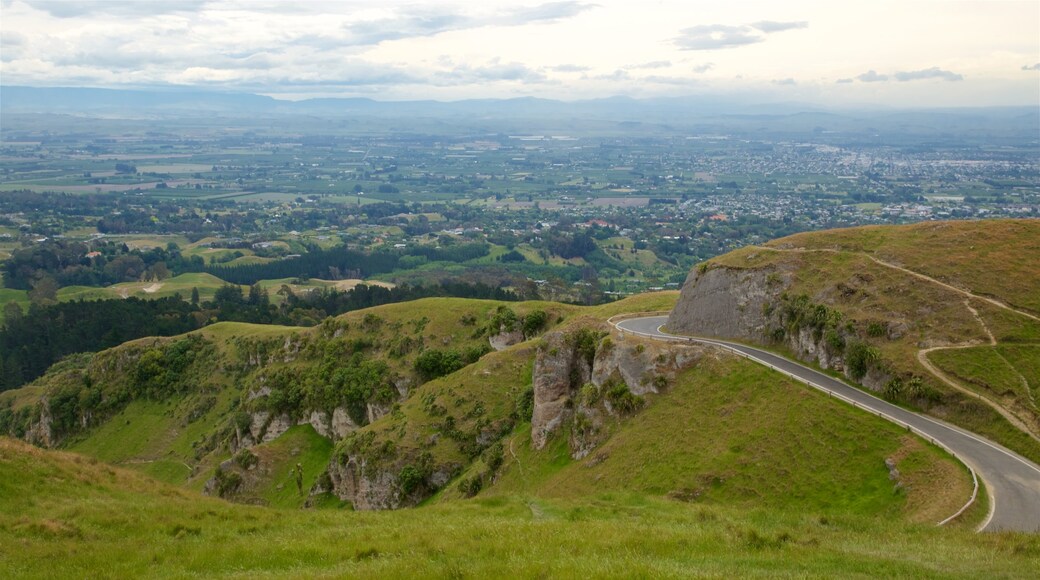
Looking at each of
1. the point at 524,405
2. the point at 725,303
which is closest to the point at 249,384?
the point at 524,405

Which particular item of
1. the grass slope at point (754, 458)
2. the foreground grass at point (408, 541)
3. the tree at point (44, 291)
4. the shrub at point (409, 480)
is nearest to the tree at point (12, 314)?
the tree at point (44, 291)

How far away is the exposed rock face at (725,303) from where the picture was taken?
54438 mm

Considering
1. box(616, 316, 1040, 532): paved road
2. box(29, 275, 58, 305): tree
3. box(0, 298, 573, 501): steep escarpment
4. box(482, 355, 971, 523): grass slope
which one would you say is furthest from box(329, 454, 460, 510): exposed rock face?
box(29, 275, 58, 305): tree

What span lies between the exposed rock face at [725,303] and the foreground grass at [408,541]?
2598cm

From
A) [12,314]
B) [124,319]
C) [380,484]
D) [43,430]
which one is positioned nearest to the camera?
[380,484]

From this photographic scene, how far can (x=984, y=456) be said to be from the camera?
1339 inches

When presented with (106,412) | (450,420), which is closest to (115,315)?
(106,412)

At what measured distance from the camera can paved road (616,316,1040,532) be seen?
29.1m

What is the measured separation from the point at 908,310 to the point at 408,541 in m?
36.8

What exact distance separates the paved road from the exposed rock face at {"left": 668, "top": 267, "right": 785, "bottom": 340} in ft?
21.6

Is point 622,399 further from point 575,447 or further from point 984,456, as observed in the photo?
point 984,456

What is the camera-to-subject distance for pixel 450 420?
192 feet

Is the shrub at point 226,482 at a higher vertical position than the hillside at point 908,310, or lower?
lower

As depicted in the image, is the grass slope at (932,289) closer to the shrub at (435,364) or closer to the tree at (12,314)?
the shrub at (435,364)
